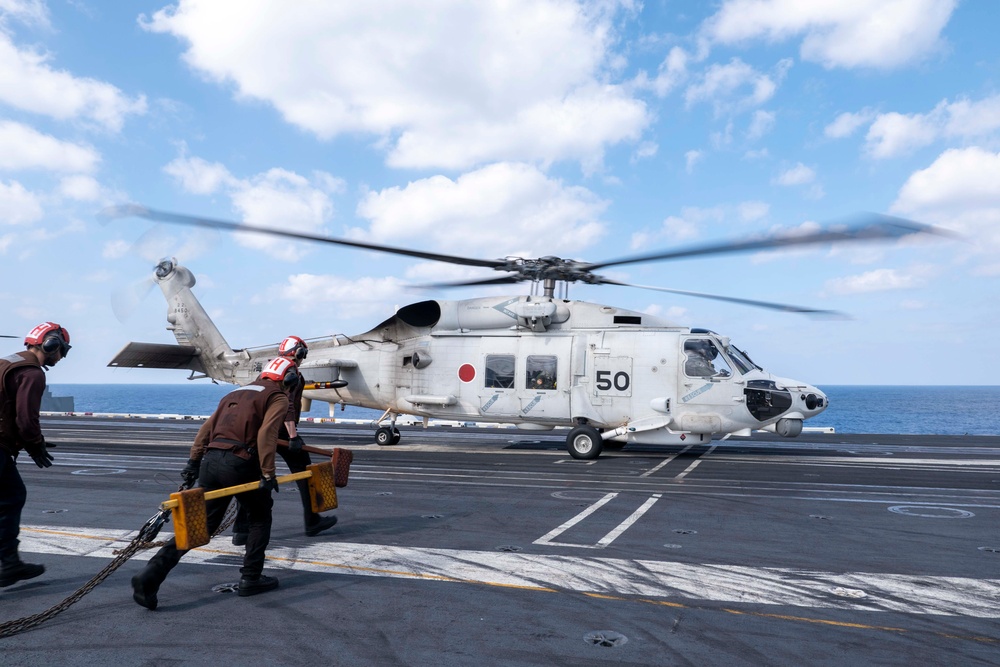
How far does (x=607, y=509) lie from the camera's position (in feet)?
32.5

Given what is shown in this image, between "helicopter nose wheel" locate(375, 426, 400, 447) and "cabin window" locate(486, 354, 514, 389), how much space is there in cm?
395

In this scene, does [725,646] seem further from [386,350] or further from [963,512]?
[386,350]

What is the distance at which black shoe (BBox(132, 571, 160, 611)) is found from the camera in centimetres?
547

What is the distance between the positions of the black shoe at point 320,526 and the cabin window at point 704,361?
10863 mm

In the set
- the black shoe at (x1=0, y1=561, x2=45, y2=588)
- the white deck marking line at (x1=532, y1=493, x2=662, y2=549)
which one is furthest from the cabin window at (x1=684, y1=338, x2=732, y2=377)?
the black shoe at (x1=0, y1=561, x2=45, y2=588)

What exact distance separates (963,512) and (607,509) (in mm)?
5250

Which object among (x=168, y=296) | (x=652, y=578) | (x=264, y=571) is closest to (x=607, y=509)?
(x=652, y=578)

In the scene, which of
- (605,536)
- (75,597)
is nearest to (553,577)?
(605,536)

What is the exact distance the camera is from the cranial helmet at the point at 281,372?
645 cm

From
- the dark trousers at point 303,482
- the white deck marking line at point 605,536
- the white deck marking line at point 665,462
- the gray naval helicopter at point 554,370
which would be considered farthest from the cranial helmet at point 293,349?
the white deck marking line at point 665,462

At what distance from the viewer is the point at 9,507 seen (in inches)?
244

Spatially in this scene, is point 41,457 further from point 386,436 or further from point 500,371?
point 386,436

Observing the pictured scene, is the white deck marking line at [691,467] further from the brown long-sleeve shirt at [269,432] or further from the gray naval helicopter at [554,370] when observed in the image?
the brown long-sleeve shirt at [269,432]

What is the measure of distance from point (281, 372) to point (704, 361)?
494 inches
